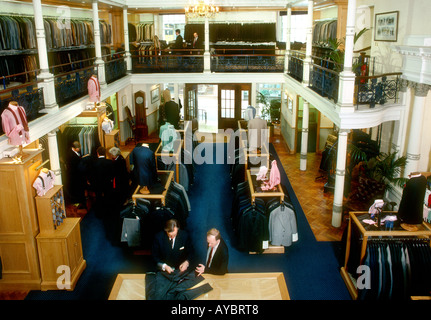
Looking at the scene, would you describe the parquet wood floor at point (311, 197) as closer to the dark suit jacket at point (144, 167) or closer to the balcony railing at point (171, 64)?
the dark suit jacket at point (144, 167)

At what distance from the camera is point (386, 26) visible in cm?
834

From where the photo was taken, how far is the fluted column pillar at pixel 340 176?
7.51 metres

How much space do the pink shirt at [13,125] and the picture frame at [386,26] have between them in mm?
7183

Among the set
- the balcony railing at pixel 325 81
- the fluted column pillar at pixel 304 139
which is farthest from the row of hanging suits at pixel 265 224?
the fluted column pillar at pixel 304 139

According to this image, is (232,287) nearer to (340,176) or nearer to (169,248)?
(169,248)

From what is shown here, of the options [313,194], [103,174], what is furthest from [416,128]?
[103,174]

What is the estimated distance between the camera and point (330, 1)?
11289mm

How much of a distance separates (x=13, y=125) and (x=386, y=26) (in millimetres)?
7524

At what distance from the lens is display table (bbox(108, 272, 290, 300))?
429 cm

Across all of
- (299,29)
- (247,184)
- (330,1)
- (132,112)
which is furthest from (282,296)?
(299,29)

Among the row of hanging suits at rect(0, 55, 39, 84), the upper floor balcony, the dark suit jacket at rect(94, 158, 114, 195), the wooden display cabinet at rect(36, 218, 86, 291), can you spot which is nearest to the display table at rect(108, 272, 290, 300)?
the wooden display cabinet at rect(36, 218, 86, 291)

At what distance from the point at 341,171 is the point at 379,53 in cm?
325

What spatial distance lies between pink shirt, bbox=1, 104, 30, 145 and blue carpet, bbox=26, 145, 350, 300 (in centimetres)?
242
